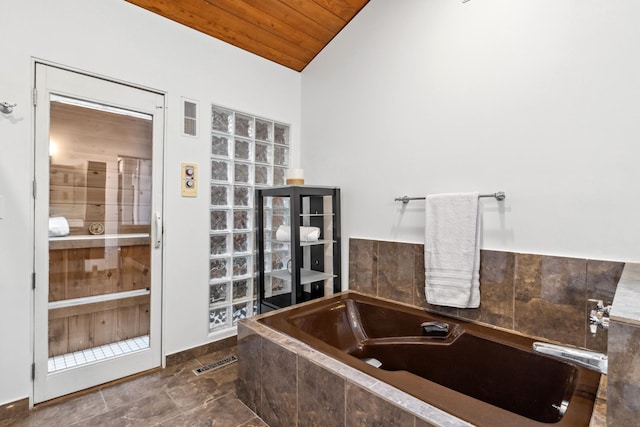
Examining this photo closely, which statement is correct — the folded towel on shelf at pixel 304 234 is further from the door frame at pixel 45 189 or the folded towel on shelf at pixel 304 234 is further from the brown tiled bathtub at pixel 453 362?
the door frame at pixel 45 189

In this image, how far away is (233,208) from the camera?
102 inches

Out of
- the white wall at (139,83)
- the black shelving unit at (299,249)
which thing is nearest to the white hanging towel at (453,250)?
the black shelving unit at (299,249)

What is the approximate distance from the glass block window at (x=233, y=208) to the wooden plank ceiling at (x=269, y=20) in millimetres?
584

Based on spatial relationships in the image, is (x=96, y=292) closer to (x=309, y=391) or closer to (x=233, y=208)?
(x=233, y=208)

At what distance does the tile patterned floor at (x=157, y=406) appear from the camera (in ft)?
5.52

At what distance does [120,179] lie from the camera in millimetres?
2121

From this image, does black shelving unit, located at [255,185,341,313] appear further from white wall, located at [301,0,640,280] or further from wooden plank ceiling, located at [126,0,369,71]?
wooden plank ceiling, located at [126,0,369,71]

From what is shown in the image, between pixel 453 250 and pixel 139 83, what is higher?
pixel 139 83

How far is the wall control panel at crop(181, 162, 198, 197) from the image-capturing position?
2311 millimetres

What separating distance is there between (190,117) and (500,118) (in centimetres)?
212

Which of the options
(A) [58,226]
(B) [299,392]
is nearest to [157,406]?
(B) [299,392]

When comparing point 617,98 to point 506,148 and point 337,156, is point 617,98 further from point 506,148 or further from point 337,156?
point 337,156

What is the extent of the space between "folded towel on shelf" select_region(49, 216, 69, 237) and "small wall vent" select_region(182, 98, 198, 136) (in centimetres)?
96

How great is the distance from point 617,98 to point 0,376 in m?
3.44
